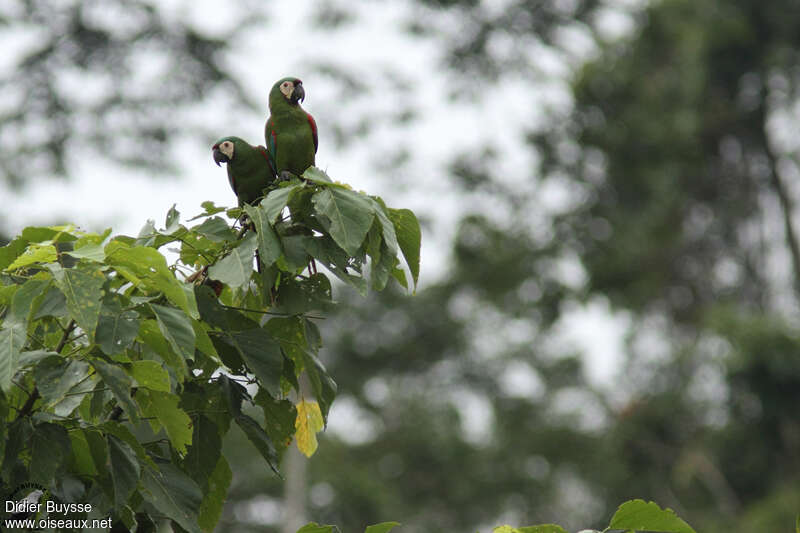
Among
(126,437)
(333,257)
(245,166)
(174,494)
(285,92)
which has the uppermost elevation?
(285,92)

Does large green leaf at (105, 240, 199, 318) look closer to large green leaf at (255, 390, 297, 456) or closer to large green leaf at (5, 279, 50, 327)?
large green leaf at (5, 279, 50, 327)

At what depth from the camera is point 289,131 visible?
2652 millimetres

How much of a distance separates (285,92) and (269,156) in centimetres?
22

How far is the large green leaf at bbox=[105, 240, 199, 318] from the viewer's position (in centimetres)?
182

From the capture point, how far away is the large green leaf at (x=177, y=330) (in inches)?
70.5

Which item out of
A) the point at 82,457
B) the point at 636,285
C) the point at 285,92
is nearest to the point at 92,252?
the point at 82,457

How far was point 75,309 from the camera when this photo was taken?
1.75m

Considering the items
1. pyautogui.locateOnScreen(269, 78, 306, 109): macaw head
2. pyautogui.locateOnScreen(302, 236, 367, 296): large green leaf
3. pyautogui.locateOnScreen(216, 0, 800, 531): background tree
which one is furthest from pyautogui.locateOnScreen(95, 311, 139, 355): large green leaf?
pyautogui.locateOnScreen(216, 0, 800, 531): background tree

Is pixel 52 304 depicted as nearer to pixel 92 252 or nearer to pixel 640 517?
pixel 92 252

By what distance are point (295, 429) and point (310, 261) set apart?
15.6 inches

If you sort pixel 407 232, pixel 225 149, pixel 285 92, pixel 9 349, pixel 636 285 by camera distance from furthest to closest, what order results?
1. pixel 636 285
2. pixel 285 92
3. pixel 225 149
4. pixel 407 232
5. pixel 9 349

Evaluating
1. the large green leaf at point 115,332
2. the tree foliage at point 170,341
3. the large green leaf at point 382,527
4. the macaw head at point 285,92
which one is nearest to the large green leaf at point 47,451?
the tree foliage at point 170,341

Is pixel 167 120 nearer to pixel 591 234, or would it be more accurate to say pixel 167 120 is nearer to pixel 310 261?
pixel 591 234

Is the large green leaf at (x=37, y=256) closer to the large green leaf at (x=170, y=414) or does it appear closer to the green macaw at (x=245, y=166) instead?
the large green leaf at (x=170, y=414)
